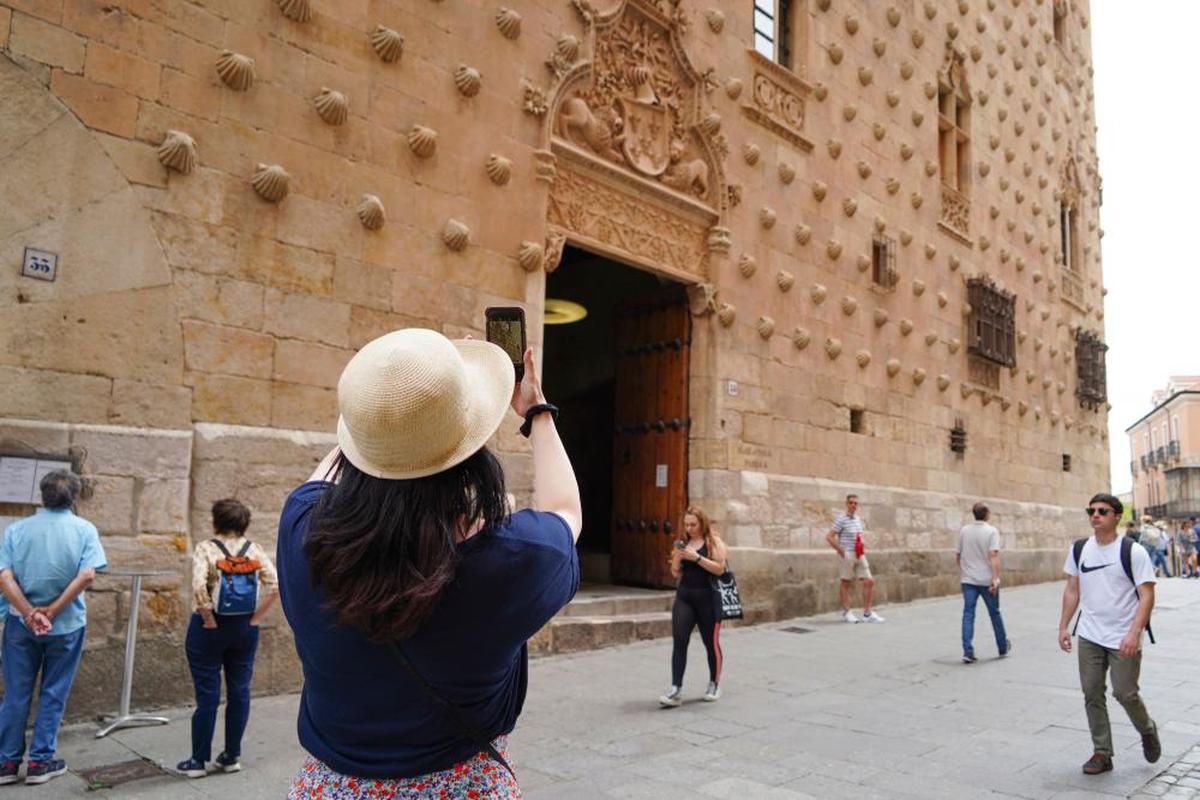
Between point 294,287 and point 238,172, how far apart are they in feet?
2.98

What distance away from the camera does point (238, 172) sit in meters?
6.61

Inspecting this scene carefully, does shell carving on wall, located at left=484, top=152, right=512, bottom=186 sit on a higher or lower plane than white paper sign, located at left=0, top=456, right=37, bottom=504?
higher

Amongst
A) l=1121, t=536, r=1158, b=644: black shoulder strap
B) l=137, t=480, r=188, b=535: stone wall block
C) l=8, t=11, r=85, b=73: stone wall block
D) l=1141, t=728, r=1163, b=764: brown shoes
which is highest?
l=8, t=11, r=85, b=73: stone wall block

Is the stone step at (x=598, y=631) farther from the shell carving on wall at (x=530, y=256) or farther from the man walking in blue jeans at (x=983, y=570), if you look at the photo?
the shell carving on wall at (x=530, y=256)

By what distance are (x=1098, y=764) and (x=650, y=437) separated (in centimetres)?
657

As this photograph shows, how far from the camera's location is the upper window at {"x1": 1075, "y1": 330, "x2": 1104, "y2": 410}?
19.4m

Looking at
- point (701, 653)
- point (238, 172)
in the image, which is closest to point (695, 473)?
point (701, 653)

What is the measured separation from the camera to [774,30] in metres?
12.3

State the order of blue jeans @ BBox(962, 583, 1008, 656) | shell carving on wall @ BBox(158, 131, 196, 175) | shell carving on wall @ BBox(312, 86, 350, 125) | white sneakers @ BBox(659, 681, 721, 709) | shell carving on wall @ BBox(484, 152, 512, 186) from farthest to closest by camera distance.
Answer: blue jeans @ BBox(962, 583, 1008, 656) → shell carving on wall @ BBox(484, 152, 512, 186) → shell carving on wall @ BBox(312, 86, 350, 125) → white sneakers @ BBox(659, 681, 721, 709) → shell carving on wall @ BBox(158, 131, 196, 175)

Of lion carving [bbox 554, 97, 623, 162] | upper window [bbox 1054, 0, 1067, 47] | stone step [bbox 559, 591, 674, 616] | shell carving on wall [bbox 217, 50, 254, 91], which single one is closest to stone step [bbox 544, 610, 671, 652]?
stone step [bbox 559, 591, 674, 616]

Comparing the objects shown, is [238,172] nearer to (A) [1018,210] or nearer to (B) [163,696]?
(B) [163,696]

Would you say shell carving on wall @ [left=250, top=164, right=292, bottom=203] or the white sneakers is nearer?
the white sneakers

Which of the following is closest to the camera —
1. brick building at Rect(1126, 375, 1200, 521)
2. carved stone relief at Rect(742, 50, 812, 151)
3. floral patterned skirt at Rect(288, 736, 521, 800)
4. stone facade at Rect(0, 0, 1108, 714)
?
floral patterned skirt at Rect(288, 736, 521, 800)

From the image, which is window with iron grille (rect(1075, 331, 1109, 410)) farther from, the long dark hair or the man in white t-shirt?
the long dark hair
